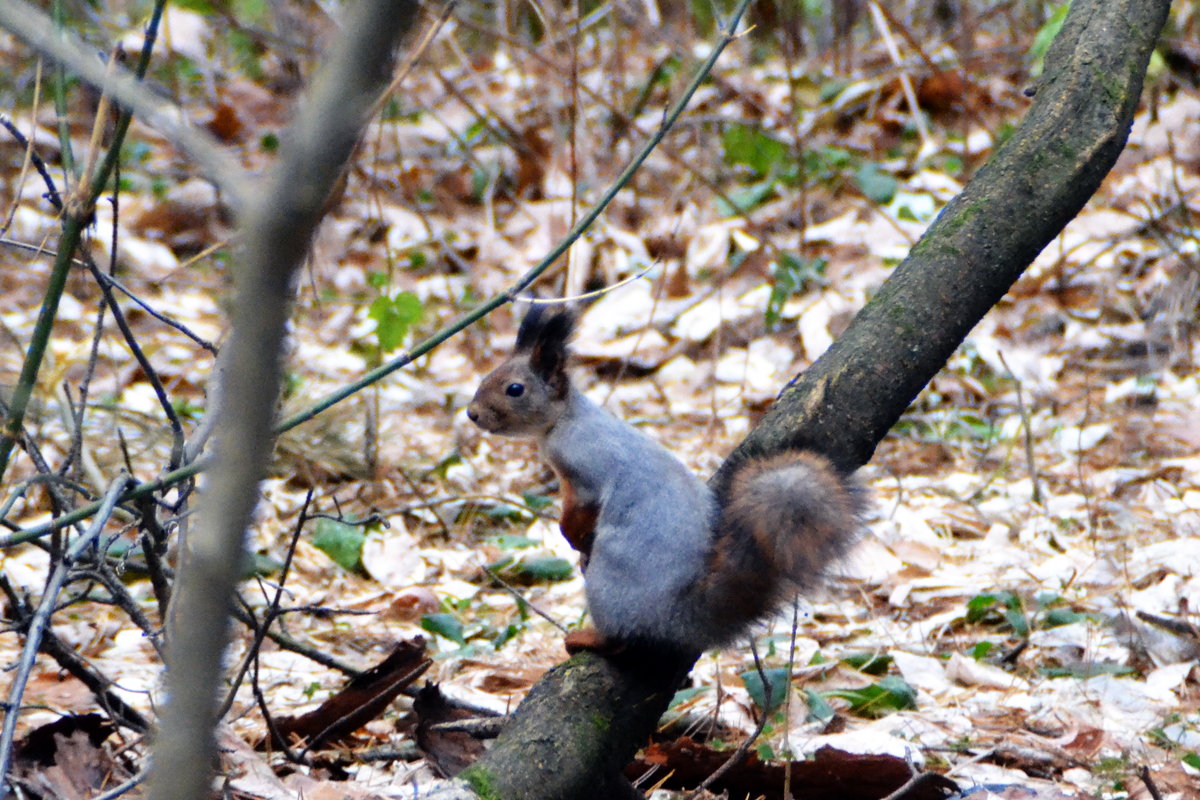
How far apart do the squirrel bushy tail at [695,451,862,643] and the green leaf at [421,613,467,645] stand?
3.99 ft

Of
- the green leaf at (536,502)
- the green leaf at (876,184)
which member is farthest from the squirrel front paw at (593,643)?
the green leaf at (876,184)

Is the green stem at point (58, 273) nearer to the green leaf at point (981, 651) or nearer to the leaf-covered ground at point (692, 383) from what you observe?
the leaf-covered ground at point (692, 383)

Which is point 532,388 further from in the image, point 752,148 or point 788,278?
point 752,148

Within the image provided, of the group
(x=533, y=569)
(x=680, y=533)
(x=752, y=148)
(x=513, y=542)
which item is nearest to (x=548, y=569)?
(x=533, y=569)

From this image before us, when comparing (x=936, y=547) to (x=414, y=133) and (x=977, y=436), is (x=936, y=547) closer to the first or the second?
(x=977, y=436)

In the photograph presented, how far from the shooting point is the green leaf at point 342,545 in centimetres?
371

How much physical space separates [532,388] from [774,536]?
96cm

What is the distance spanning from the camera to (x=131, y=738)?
7.88 ft

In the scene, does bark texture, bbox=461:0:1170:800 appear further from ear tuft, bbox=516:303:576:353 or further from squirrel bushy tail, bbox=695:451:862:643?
ear tuft, bbox=516:303:576:353

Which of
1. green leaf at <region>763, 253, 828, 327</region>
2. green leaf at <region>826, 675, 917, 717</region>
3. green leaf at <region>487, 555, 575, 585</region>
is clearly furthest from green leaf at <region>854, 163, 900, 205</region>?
green leaf at <region>826, 675, 917, 717</region>

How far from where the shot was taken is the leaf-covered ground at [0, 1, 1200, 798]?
269 centimetres

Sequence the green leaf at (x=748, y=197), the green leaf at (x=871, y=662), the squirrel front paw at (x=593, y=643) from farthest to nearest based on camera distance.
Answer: the green leaf at (x=748, y=197), the green leaf at (x=871, y=662), the squirrel front paw at (x=593, y=643)

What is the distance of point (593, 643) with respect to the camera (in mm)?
2041

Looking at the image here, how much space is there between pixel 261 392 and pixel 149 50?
1158mm
